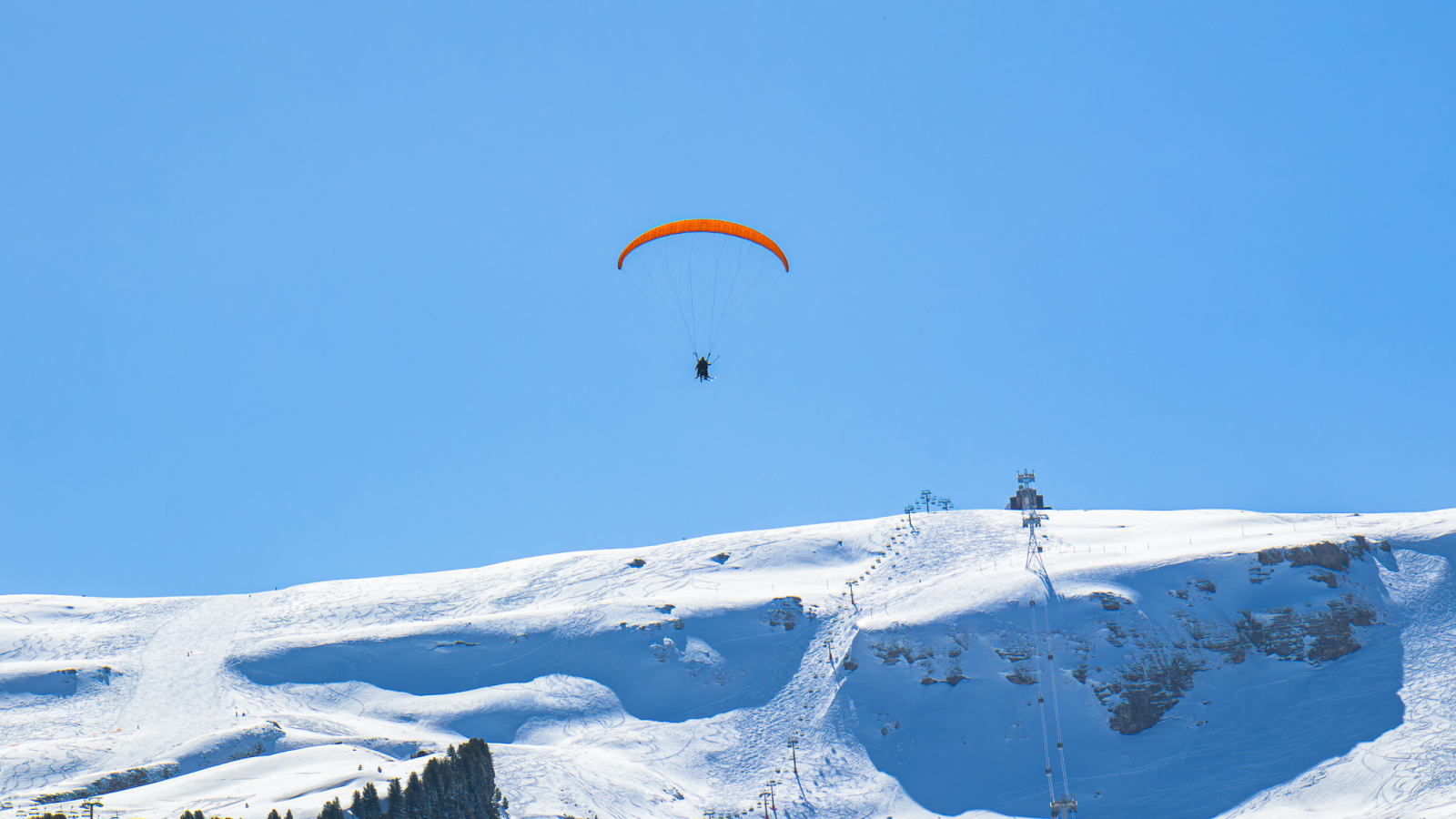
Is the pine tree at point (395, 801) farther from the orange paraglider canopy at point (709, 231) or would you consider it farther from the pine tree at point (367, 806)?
the orange paraglider canopy at point (709, 231)

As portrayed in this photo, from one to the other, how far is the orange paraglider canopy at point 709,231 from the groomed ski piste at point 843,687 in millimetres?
25867

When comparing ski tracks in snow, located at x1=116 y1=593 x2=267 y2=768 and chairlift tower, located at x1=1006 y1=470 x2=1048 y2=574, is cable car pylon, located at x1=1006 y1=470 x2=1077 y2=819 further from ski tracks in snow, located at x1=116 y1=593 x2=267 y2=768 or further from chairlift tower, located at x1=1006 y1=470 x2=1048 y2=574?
ski tracks in snow, located at x1=116 y1=593 x2=267 y2=768

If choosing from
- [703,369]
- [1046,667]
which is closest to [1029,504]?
[1046,667]

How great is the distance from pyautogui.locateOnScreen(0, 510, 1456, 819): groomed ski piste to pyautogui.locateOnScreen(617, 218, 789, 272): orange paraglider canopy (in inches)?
1018

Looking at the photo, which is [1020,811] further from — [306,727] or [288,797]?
[306,727]

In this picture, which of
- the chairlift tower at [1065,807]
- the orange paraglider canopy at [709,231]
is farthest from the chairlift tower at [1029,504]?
the orange paraglider canopy at [709,231]

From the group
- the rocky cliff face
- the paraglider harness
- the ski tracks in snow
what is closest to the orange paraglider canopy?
the paraglider harness

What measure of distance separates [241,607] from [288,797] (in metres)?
50.5

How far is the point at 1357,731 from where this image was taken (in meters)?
56.0

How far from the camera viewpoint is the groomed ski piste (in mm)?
54625

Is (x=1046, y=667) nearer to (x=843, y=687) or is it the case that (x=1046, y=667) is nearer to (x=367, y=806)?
(x=843, y=687)

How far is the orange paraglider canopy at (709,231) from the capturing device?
42.9 m

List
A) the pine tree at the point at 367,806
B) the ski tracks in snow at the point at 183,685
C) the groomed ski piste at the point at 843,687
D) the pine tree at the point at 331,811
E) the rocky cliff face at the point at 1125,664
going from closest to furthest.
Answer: the pine tree at the point at 331,811
the pine tree at the point at 367,806
the groomed ski piste at the point at 843,687
the rocky cliff face at the point at 1125,664
the ski tracks in snow at the point at 183,685

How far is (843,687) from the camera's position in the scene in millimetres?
66750
